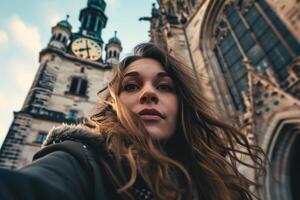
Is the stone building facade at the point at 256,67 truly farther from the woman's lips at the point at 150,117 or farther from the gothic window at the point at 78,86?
the gothic window at the point at 78,86

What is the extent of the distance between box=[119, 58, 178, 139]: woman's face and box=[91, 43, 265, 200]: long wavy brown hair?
0.07 m

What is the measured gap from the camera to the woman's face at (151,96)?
1.49m

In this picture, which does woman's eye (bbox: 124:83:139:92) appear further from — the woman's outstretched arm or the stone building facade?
the stone building facade

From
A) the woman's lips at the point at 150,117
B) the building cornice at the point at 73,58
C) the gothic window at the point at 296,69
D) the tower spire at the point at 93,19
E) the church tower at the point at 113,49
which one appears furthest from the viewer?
the tower spire at the point at 93,19

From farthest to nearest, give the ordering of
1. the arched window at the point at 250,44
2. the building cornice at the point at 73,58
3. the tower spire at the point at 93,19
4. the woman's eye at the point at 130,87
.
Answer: the tower spire at the point at 93,19 < the building cornice at the point at 73,58 < the arched window at the point at 250,44 < the woman's eye at the point at 130,87

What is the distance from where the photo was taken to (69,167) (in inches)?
32.5

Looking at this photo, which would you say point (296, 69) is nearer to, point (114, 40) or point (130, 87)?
point (130, 87)

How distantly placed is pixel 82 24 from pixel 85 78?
35.6ft

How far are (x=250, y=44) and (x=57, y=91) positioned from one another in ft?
45.2

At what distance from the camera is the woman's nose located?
61.3 inches

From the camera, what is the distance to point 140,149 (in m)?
1.22

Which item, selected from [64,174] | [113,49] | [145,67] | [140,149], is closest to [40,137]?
[113,49]

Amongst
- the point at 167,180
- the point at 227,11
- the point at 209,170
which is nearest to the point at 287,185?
the point at 209,170

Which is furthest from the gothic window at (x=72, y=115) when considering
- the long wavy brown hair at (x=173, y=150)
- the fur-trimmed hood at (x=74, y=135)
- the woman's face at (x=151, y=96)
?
the fur-trimmed hood at (x=74, y=135)
